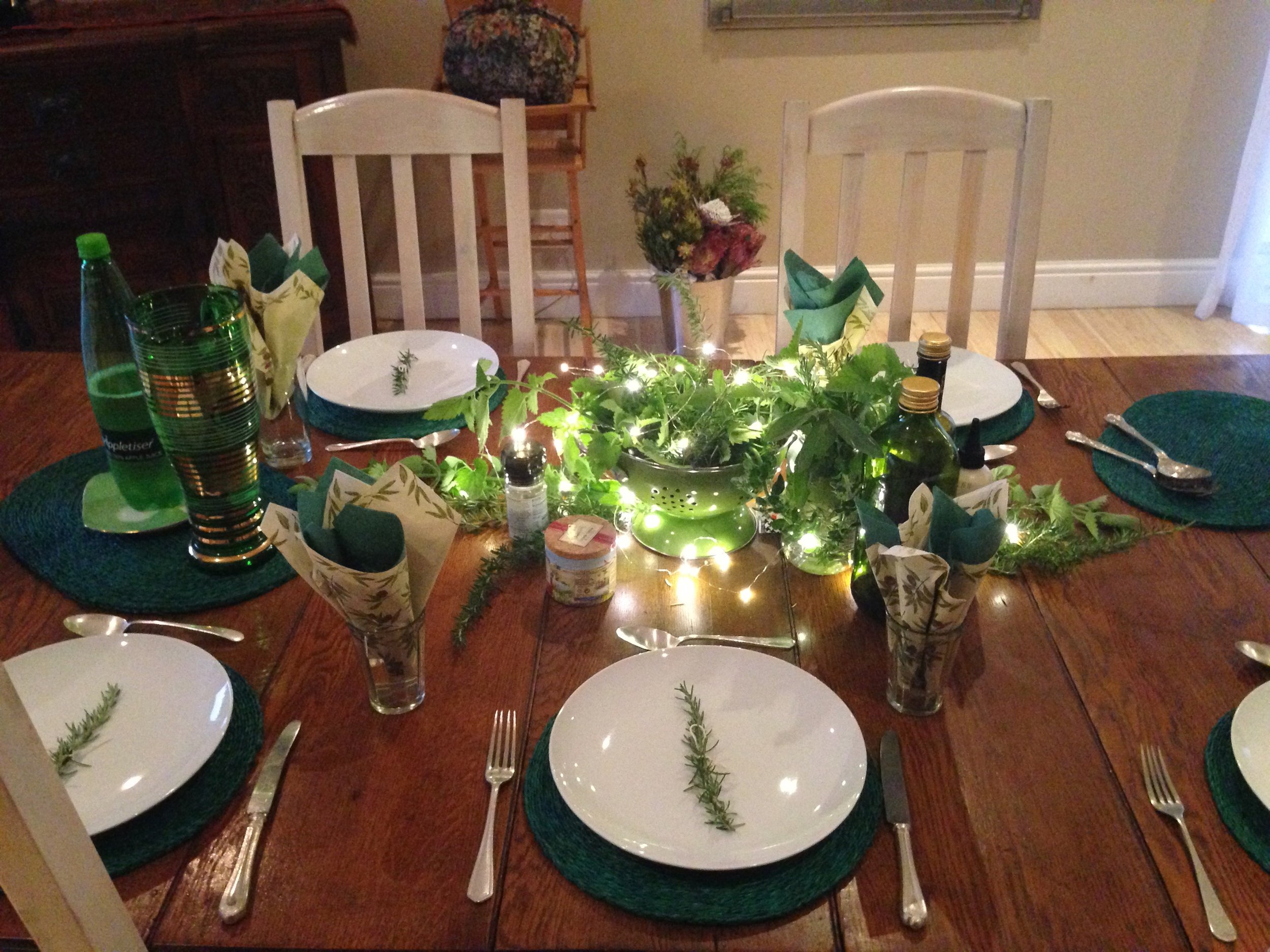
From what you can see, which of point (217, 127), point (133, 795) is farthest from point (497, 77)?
point (133, 795)

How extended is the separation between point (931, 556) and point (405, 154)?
1.20m

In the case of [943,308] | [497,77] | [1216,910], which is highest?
[497,77]

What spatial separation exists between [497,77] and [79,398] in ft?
5.05

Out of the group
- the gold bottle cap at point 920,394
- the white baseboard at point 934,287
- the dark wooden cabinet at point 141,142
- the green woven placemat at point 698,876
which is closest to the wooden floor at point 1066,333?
the white baseboard at point 934,287

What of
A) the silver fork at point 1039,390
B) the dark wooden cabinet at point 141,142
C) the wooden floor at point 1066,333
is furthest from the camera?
the wooden floor at point 1066,333

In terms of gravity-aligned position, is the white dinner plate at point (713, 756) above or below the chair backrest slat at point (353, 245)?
below

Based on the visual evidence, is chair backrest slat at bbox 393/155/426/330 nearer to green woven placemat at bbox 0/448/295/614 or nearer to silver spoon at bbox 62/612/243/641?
green woven placemat at bbox 0/448/295/614

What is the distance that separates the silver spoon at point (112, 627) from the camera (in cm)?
96

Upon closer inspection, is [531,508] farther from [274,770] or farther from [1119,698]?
[1119,698]

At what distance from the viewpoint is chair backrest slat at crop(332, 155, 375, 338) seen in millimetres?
1641

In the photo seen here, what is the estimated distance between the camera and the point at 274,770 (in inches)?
31.7

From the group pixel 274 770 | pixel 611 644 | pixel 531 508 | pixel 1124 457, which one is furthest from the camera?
pixel 1124 457

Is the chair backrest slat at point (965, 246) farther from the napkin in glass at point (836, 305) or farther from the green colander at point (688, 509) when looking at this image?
the green colander at point (688, 509)

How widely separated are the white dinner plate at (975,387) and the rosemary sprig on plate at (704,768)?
59cm
